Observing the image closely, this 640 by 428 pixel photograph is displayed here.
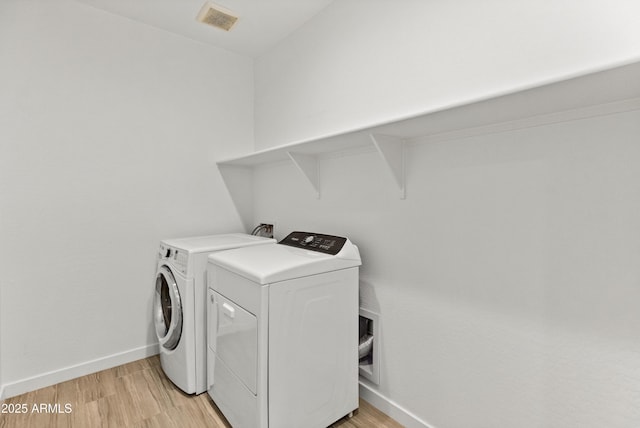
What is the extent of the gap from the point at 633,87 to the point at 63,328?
309 cm

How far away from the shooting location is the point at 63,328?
6.77 feet

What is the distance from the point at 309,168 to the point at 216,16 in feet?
4.13

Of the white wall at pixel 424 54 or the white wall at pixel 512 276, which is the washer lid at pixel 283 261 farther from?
the white wall at pixel 424 54

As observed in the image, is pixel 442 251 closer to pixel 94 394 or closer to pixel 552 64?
pixel 552 64

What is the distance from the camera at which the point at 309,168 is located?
2.15m

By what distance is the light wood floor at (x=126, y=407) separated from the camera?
1662mm

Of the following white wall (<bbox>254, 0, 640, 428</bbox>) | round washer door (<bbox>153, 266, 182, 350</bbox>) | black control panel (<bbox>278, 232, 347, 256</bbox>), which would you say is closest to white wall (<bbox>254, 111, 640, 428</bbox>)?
white wall (<bbox>254, 0, 640, 428</bbox>)

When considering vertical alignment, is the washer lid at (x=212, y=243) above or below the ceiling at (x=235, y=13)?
below

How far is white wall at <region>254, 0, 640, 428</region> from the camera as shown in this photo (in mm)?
1027

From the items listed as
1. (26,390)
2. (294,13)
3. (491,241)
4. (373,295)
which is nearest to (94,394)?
(26,390)

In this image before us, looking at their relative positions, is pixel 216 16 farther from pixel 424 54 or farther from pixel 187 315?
pixel 187 315

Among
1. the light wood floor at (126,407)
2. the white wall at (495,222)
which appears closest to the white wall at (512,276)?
the white wall at (495,222)

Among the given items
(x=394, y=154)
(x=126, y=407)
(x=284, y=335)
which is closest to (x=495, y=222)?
(x=394, y=154)

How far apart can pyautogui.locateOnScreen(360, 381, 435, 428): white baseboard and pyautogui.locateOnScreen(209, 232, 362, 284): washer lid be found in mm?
777
